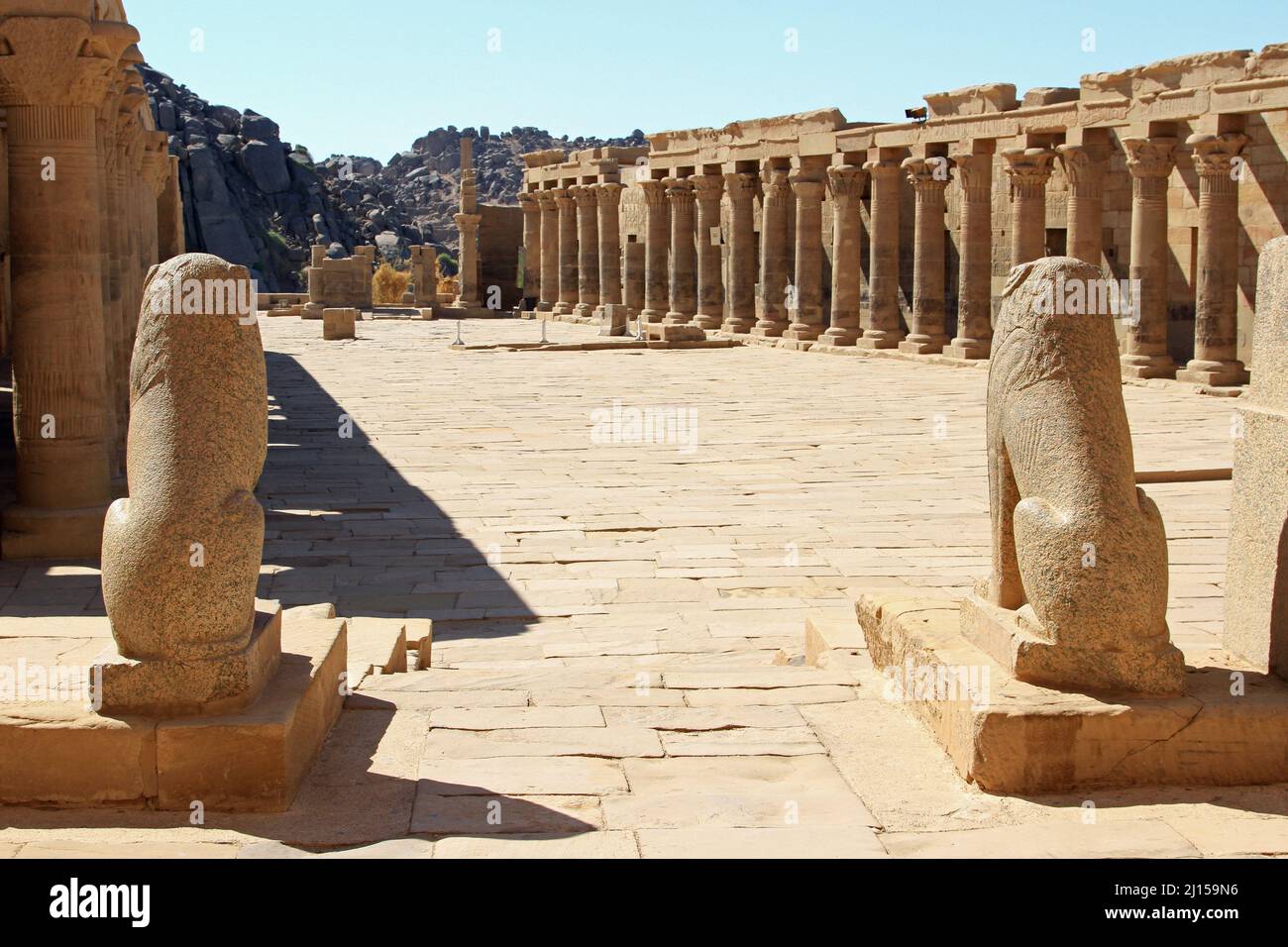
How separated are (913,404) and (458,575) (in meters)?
12.1

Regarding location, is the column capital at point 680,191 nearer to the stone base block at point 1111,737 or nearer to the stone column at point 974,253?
the stone column at point 974,253

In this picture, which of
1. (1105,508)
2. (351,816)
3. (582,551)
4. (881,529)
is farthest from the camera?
(881,529)

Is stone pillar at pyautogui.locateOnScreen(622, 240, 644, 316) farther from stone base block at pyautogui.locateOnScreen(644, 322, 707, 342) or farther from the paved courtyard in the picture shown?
the paved courtyard

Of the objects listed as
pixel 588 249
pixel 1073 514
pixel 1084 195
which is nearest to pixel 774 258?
pixel 1084 195

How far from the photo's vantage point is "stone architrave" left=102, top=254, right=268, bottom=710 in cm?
512

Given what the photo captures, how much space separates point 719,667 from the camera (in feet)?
24.8

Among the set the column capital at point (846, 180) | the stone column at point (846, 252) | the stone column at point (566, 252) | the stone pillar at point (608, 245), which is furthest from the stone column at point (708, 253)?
the stone column at point (566, 252)

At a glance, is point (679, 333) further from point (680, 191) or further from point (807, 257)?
point (680, 191)

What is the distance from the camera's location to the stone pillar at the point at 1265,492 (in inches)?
226

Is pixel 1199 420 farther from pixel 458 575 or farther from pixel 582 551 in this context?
pixel 458 575

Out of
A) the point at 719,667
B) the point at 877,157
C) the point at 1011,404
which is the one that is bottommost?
the point at 719,667

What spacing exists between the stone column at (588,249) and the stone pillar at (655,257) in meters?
4.72

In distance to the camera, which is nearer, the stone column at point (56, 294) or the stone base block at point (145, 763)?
the stone base block at point (145, 763)
